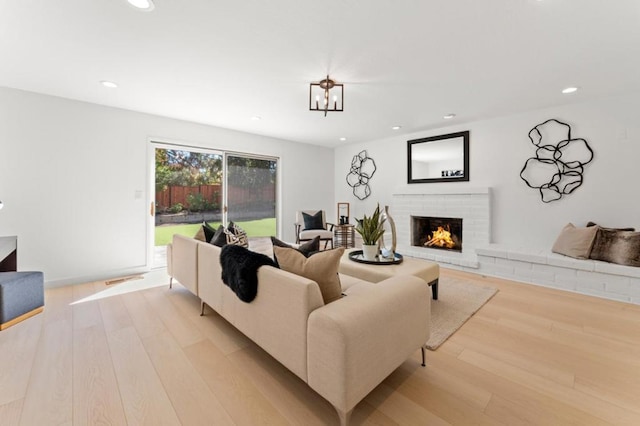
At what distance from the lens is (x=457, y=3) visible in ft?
5.30

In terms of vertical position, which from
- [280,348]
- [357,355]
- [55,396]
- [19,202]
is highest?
[19,202]

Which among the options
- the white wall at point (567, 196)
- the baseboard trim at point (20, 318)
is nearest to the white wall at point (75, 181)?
the baseboard trim at point (20, 318)

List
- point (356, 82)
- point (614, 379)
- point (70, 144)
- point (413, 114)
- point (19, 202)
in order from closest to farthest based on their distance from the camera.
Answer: point (614, 379) → point (356, 82) → point (19, 202) → point (70, 144) → point (413, 114)

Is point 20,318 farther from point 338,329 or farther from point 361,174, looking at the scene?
point 361,174

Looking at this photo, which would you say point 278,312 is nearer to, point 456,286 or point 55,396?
point 55,396

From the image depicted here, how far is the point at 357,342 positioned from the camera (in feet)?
3.85

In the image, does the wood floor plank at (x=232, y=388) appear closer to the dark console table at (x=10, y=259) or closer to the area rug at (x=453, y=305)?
the area rug at (x=453, y=305)

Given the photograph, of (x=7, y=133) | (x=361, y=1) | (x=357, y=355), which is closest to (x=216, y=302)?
(x=357, y=355)

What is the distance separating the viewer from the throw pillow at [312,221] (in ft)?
16.6

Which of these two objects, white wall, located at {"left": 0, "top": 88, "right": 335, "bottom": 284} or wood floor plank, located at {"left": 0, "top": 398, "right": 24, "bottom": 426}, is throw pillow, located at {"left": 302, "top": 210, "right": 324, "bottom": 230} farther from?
wood floor plank, located at {"left": 0, "top": 398, "right": 24, "bottom": 426}

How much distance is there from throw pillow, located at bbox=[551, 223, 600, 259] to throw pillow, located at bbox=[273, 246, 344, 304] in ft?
11.0

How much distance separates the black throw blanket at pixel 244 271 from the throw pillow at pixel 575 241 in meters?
3.69

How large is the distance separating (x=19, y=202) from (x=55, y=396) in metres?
2.71

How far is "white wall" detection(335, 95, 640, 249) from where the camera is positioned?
3047 mm
